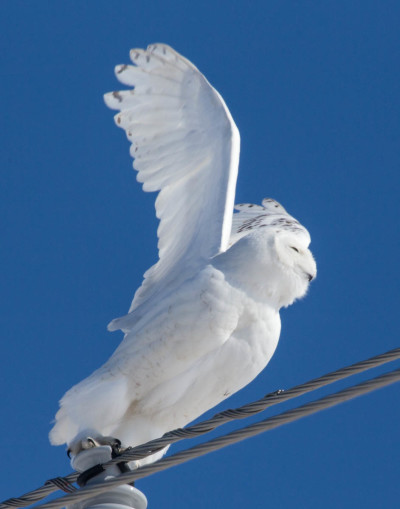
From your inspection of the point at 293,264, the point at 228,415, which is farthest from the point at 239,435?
the point at 293,264

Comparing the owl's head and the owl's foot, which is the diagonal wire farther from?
the owl's head

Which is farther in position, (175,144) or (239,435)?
(175,144)

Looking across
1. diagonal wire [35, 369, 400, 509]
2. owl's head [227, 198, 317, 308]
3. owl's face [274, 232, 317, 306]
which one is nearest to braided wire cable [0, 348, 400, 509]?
diagonal wire [35, 369, 400, 509]

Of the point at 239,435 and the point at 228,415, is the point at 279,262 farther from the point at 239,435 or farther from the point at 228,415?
the point at 239,435

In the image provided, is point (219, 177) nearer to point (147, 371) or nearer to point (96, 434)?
point (147, 371)

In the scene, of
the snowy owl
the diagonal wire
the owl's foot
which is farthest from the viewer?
the snowy owl

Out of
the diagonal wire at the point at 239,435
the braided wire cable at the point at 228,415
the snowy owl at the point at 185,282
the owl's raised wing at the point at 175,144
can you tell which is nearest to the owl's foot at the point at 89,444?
the snowy owl at the point at 185,282

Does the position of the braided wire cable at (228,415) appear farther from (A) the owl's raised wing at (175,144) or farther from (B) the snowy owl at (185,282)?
(A) the owl's raised wing at (175,144)
